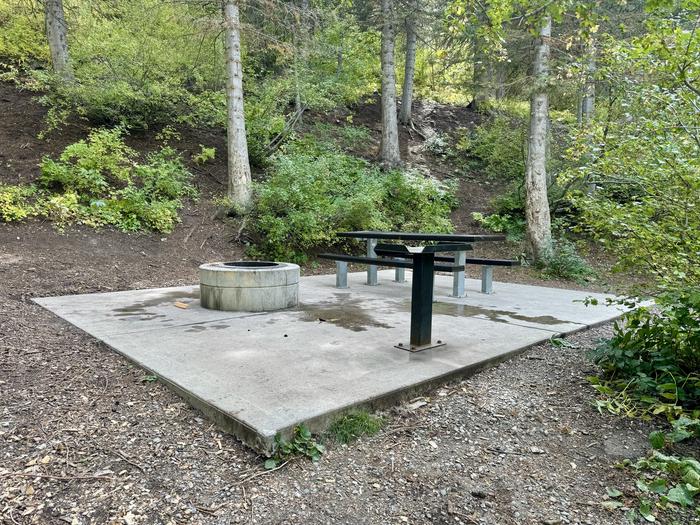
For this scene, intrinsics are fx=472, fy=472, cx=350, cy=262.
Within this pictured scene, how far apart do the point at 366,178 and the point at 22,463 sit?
31.4ft

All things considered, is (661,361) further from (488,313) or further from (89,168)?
(89,168)

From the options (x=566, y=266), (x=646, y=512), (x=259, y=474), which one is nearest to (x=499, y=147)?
(x=566, y=266)

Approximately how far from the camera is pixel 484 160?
1517 centimetres

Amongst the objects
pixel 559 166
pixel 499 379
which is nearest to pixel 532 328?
pixel 499 379

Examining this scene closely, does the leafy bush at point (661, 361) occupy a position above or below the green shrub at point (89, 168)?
below

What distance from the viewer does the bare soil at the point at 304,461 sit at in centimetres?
184

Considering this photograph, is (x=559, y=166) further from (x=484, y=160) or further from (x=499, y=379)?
(x=499, y=379)

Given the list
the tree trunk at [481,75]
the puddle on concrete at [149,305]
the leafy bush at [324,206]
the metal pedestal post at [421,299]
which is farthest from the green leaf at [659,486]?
the tree trunk at [481,75]

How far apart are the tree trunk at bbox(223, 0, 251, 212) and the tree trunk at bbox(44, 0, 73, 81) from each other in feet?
14.4

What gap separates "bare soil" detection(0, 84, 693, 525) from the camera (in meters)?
1.84

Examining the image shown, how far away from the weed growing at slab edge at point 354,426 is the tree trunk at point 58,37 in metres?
11.2

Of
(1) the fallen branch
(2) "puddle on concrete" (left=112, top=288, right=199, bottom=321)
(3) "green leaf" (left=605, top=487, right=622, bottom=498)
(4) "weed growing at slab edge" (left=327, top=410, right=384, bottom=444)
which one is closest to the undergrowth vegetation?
(2) "puddle on concrete" (left=112, top=288, right=199, bottom=321)

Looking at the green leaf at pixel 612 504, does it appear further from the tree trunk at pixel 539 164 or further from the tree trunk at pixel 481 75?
the tree trunk at pixel 481 75

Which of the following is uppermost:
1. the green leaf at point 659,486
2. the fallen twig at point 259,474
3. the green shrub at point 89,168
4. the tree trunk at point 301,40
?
the tree trunk at point 301,40
